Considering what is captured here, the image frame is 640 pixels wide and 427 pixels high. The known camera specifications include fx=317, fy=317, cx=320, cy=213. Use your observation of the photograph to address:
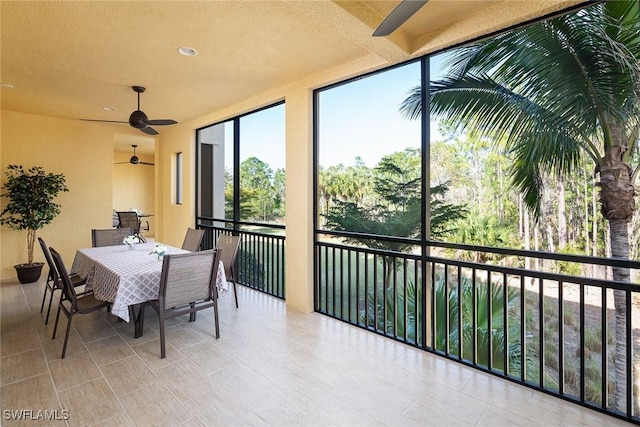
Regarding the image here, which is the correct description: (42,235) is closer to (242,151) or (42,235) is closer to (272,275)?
(242,151)

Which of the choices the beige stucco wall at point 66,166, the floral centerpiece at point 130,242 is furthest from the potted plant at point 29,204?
the floral centerpiece at point 130,242

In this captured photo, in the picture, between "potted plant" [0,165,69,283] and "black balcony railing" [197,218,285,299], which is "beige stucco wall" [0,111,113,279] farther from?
"black balcony railing" [197,218,285,299]

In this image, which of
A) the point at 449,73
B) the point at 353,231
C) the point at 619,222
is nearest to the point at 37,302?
the point at 353,231

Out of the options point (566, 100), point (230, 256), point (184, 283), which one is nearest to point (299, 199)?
point (230, 256)

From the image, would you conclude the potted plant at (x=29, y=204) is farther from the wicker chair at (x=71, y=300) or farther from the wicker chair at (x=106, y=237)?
the wicker chair at (x=71, y=300)

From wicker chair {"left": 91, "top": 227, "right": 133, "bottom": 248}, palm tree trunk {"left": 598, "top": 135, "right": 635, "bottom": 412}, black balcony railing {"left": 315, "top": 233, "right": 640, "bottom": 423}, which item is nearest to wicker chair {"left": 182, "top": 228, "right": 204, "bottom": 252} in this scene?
wicker chair {"left": 91, "top": 227, "right": 133, "bottom": 248}

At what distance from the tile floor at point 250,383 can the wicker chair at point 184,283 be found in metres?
0.32

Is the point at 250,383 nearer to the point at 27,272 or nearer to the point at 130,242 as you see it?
the point at 130,242

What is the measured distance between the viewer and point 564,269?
2227 millimetres

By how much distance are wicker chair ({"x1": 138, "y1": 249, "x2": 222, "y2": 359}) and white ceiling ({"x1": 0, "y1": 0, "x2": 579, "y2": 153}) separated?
1.86 m

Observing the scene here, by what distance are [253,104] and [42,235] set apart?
171 inches

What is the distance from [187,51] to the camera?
2.95 metres

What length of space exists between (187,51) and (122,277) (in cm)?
210

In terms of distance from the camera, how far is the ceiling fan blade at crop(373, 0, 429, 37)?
4.79 feet
